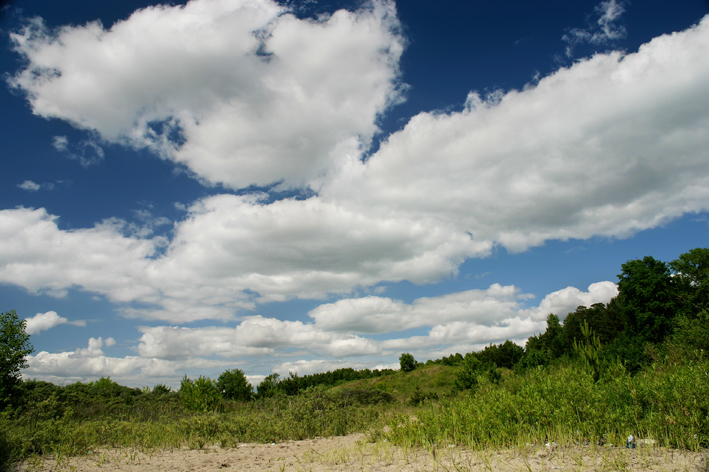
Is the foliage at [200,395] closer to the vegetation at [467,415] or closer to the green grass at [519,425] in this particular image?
the vegetation at [467,415]

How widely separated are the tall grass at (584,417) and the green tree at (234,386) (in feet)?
79.9

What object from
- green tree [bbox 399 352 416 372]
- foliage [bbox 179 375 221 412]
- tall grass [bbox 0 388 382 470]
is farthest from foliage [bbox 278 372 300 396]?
green tree [bbox 399 352 416 372]

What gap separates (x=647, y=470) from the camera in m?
4.02

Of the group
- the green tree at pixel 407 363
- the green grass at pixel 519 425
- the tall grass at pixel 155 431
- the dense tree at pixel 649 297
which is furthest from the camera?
the green tree at pixel 407 363

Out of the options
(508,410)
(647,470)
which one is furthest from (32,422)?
(647,470)

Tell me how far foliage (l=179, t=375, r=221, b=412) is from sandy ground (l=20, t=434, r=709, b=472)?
13080 mm

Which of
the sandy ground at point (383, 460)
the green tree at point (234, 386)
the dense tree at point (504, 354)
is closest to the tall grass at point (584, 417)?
the sandy ground at point (383, 460)

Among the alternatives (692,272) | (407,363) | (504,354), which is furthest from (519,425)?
(504,354)

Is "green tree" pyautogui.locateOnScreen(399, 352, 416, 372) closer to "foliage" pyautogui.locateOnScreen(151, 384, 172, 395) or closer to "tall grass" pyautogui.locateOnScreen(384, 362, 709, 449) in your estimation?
"foliage" pyautogui.locateOnScreen(151, 384, 172, 395)

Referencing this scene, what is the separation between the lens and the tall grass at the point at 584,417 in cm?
506

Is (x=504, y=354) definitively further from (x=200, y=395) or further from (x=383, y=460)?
(x=383, y=460)

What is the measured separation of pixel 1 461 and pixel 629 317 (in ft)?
158

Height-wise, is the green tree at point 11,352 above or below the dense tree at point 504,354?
above

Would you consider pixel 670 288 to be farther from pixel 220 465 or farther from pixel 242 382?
pixel 220 465
